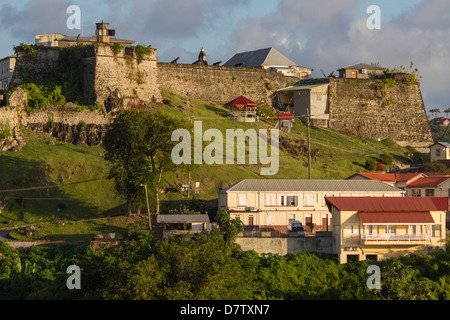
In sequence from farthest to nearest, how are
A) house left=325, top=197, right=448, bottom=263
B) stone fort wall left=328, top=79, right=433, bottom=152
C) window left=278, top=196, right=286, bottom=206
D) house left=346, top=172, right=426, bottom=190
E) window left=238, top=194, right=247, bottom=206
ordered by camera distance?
stone fort wall left=328, top=79, right=433, bottom=152 → house left=346, top=172, right=426, bottom=190 → window left=278, top=196, right=286, bottom=206 → window left=238, top=194, right=247, bottom=206 → house left=325, top=197, right=448, bottom=263

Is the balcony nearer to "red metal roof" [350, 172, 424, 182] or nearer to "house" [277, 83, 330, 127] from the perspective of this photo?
"red metal roof" [350, 172, 424, 182]

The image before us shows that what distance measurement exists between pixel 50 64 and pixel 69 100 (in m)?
6.74

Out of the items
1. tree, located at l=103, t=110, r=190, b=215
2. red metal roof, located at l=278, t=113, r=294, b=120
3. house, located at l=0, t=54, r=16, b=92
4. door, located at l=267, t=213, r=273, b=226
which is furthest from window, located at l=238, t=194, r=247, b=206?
house, located at l=0, t=54, r=16, b=92

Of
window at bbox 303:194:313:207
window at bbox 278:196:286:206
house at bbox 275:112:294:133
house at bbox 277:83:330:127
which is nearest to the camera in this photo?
window at bbox 278:196:286:206

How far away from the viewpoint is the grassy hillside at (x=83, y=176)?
61306mm

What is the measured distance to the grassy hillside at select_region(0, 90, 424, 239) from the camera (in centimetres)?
6131

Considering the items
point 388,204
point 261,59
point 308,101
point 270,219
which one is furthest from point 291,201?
point 261,59

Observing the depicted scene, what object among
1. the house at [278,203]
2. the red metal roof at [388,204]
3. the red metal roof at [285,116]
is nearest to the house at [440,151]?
the red metal roof at [285,116]

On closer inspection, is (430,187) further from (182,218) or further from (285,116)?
(285,116)

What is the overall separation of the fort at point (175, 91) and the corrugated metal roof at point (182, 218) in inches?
739

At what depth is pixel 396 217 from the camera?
54938 millimetres

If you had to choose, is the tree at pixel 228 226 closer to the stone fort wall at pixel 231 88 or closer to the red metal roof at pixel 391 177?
the red metal roof at pixel 391 177

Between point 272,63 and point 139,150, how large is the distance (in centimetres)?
4684

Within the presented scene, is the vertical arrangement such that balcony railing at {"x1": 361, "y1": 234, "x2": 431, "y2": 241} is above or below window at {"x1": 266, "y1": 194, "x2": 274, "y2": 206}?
below
